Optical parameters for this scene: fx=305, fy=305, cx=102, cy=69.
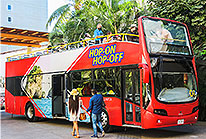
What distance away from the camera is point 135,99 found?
10352mm

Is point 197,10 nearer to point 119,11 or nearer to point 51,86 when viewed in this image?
point 119,11

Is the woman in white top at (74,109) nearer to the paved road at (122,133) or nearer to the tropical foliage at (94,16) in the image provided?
the paved road at (122,133)

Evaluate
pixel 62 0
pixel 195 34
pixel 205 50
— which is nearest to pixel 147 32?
pixel 205 50

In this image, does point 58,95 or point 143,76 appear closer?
point 143,76

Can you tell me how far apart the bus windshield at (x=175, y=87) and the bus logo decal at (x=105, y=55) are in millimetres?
1764

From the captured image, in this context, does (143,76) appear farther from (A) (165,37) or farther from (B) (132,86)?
(A) (165,37)

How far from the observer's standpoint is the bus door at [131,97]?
33.7ft

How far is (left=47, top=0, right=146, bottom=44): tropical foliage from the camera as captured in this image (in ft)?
61.6

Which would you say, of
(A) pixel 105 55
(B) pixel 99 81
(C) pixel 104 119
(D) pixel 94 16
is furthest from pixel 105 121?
(D) pixel 94 16

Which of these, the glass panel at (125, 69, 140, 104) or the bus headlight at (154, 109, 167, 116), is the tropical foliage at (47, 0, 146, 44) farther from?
the bus headlight at (154, 109, 167, 116)

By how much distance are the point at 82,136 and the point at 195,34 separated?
24.4 ft

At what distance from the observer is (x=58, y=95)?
46.2 ft

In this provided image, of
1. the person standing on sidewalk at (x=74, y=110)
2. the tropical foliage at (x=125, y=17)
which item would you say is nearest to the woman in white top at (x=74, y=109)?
the person standing on sidewalk at (x=74, y=110)

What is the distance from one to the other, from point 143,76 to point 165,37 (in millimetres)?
1847
